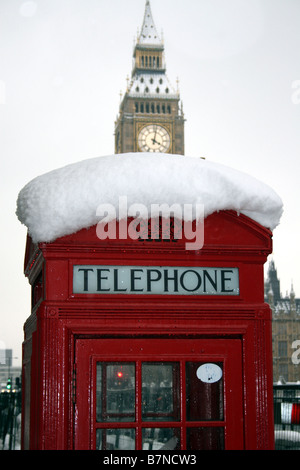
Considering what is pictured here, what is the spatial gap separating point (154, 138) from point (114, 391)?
239ft

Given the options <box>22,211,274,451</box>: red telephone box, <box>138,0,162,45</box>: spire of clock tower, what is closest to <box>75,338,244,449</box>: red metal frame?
<box>22,211,274,451</box>: red telephone box

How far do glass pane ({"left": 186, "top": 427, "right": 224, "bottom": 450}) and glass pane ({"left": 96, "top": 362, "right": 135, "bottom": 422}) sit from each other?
0.96 ft

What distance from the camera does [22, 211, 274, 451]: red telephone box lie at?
2.39 m

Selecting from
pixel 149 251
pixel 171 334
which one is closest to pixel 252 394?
pixel 171 334

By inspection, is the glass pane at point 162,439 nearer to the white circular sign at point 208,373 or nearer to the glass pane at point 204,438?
the glass pane at point 204,438

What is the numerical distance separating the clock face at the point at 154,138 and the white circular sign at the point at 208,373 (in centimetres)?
7152

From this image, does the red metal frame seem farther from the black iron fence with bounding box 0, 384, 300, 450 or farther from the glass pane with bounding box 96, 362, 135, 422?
the black iron fence with bounding box 0, 384, 300, 450

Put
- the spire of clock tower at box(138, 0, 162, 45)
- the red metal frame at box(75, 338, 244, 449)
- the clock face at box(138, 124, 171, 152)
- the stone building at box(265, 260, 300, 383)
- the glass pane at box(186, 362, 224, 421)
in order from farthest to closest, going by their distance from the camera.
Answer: the spire of clock tower at box(138, 0, 162, 45) < the clock face at box(138, 124, 171, 152) < the stone building at box(265, 260, 300, 383) < the glass pane at box(186, 362, 224, 421) < the red metal frame at box(75, 338, 244, 449)

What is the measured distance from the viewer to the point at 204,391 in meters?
2.54

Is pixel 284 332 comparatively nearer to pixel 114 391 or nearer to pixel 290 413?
pixel 290 413

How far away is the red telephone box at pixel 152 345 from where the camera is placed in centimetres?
239

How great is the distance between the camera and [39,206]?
2.52m

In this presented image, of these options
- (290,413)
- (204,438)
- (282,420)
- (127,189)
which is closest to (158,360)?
(204,438)
